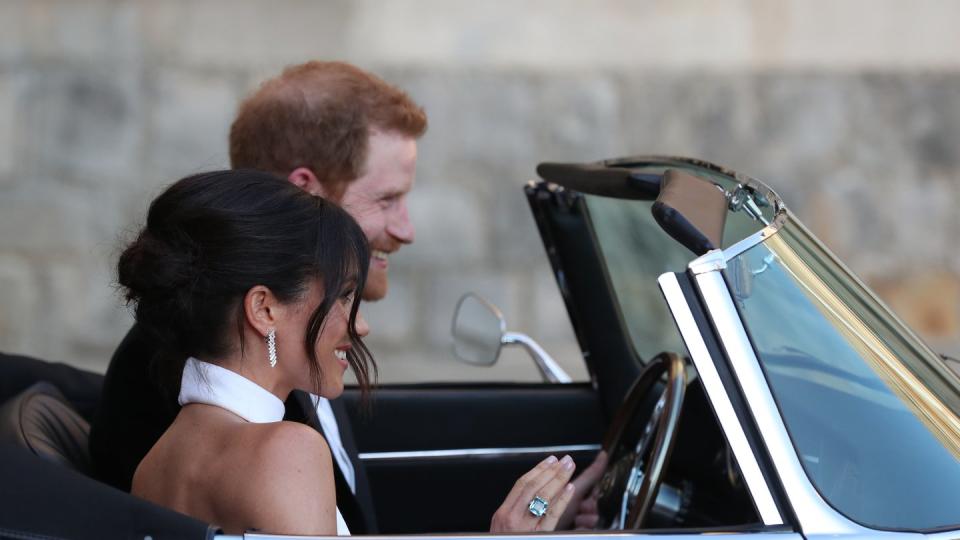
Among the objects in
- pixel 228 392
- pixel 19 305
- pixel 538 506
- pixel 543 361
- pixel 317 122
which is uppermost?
pixel 317 122

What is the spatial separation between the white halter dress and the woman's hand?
0.24 m

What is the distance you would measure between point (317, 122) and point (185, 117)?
3852 mm

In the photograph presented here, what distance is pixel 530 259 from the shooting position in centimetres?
651

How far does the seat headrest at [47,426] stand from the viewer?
222cm

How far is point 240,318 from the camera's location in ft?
5.94

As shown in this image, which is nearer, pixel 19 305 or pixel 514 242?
pixel 19 305

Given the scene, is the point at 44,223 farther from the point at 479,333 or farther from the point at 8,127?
the point at 479,333

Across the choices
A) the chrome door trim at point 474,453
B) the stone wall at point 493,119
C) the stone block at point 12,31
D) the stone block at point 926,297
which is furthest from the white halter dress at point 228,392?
the stone block at point 926,297

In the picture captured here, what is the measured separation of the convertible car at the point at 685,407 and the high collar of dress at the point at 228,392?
0.19m

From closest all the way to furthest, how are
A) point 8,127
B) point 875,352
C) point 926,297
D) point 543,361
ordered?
point 875,352, point 543,361, point 8,127, point 926,297

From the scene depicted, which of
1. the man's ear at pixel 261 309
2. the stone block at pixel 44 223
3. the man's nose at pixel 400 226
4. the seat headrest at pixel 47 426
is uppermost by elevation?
the man's ear at pixel 261 309

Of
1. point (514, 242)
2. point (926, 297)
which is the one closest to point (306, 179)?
point (514, 242)

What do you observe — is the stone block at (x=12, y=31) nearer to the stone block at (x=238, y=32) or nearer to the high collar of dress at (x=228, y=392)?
the stone block at (x=238, y=32)

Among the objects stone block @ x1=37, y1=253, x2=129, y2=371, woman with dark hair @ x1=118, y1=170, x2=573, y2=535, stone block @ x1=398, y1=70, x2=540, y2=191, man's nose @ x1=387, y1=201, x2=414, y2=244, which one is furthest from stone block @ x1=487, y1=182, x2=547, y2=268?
woman with dark hair @ x1=118, y1=170, x2=573, y2=535
